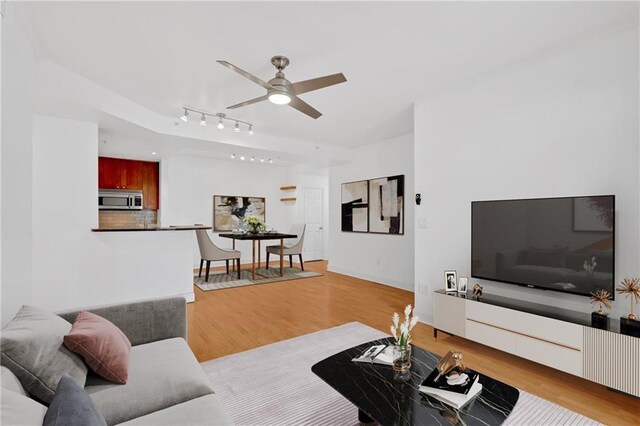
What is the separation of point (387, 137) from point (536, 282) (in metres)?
3.49

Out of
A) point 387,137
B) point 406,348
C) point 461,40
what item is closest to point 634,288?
point 406,348

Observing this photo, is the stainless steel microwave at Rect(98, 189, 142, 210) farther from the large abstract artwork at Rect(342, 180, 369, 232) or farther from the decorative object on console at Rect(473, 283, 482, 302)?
the decorative object on console at Rect(473, 283, 482, 302)

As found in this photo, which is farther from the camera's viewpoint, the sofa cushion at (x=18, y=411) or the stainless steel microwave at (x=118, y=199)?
the stainless steel microwave at (x=118, y=199)

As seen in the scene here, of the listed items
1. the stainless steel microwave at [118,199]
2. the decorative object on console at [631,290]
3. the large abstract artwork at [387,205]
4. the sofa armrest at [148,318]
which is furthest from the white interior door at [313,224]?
the decorative object on console at [631,290]

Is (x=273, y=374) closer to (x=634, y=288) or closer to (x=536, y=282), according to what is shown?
(x=536, y=282)

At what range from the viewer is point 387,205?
220 inches

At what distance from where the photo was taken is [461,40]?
2.44m

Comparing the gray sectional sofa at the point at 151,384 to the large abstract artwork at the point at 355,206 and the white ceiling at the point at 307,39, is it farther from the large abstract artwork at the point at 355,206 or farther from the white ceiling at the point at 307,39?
the large abstract artwork at the point at 355,206

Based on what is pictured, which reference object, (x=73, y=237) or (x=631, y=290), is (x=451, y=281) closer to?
(x=631, y=290)

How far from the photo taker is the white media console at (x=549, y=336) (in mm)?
2008

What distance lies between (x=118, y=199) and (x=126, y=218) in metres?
0.53

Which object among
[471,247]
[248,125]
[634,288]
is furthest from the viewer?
[248,125]

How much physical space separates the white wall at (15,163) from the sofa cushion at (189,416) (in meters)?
1.26

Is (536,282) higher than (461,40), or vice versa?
(461,40)
